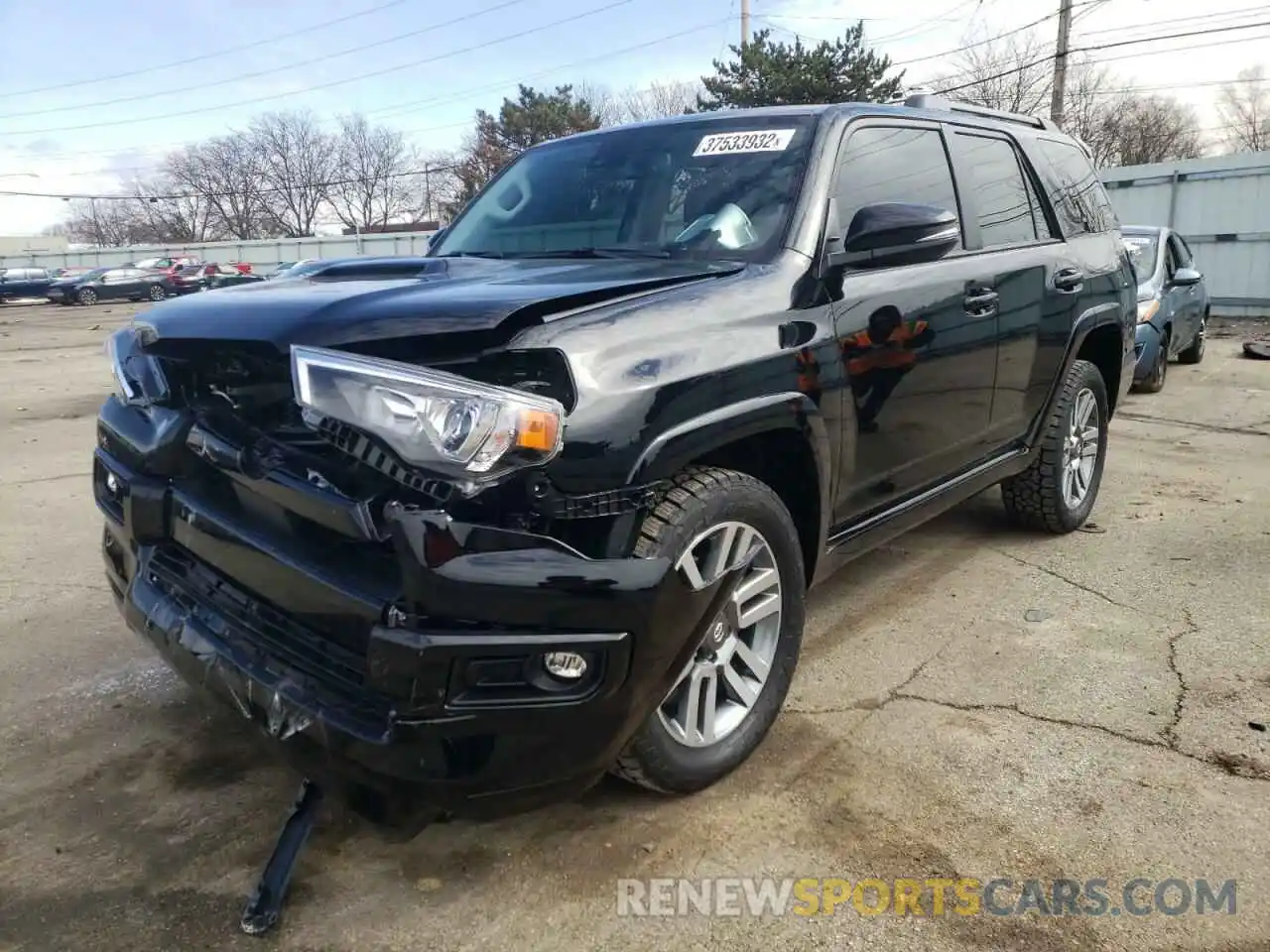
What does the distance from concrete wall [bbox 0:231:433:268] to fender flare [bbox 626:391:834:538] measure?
32849mm

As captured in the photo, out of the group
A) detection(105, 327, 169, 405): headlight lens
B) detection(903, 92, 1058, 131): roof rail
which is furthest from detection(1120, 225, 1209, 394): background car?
detection(105, 327, 169, 405): headlight lens

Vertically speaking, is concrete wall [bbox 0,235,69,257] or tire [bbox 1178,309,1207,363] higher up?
concrete wall [bbox 0,235,69,257]

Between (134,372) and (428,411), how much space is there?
4.06 feet

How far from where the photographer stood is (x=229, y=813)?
266 centimetres

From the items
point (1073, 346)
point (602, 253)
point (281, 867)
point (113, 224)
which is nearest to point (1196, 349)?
point (1073, 346)

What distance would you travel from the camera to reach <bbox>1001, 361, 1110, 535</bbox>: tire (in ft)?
15.3

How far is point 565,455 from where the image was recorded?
2.11m

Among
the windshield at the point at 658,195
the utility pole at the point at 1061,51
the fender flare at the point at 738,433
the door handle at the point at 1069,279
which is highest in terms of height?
the utility pole at the point at 1061,51

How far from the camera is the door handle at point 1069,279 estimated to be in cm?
438

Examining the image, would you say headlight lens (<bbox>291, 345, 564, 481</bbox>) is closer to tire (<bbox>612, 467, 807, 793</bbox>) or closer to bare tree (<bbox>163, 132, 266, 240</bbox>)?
tire (<bbox>612, 467, 807, 793</bbox>)

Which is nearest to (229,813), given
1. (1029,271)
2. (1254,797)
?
(1254,797)

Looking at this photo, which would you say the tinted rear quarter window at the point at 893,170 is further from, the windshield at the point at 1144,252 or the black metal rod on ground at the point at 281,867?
the windshield at the point at 1144,252

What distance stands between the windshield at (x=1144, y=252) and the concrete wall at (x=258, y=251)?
2729cm

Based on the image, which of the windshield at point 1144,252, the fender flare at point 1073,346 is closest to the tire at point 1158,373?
the windshield at point 1144,252
